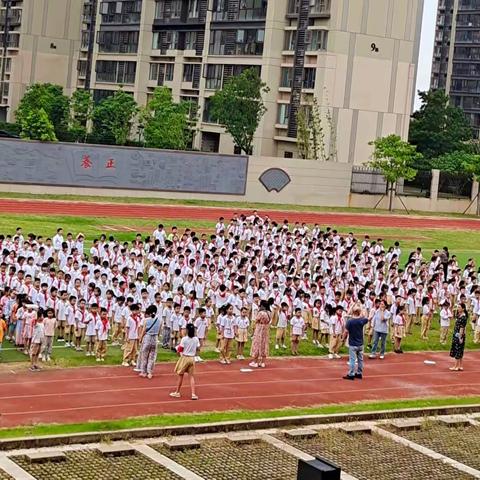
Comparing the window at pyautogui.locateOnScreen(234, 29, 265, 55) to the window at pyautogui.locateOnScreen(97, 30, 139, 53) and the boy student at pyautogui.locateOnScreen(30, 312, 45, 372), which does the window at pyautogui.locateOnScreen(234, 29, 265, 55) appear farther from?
the boy student at pyautogui.locateOnScreen(30, 312, 45, 372)

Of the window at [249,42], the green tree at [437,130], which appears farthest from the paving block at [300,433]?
the green tree at [437,130]

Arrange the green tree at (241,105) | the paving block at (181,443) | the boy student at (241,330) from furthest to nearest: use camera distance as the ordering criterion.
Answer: the green tree at (241,105) → the boy student at (241,330) → the paving block at (181,443)

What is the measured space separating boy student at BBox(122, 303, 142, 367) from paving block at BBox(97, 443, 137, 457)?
4.64 m

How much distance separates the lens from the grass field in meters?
19.9

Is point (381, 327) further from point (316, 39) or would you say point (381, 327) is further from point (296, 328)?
point (316, 39)

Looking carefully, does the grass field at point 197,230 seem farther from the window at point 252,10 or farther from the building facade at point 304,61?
the window at point 252,10

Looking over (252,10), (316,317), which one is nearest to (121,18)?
(252,10)

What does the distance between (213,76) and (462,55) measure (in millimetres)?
35568

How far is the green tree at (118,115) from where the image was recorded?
58656mm

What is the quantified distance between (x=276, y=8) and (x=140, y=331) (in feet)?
135

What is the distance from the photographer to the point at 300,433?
1532 cm

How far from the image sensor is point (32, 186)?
41156 mm

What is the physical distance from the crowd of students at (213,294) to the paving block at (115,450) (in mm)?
2887

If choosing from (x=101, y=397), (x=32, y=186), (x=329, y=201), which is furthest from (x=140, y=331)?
(x=329, y=201)
